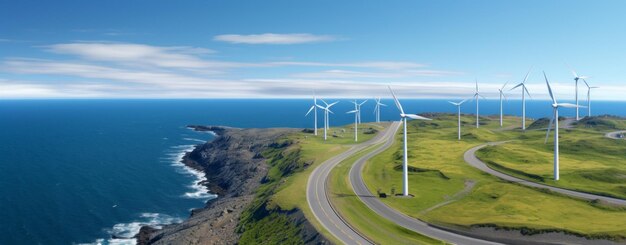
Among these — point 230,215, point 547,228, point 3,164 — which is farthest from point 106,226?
point 3,164

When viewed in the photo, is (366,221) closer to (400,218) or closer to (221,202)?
(400,218)

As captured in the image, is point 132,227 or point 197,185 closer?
point 132,227

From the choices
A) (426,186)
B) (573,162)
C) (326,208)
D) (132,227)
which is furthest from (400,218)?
(573,162)

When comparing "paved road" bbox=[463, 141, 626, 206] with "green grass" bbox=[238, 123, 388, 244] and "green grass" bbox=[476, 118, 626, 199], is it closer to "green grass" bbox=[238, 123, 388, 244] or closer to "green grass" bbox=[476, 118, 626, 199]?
"green grass" bbox=[476, 118, 626, 199]

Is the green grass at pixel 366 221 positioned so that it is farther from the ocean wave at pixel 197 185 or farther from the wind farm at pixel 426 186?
the ocean wave at pixel 197 185

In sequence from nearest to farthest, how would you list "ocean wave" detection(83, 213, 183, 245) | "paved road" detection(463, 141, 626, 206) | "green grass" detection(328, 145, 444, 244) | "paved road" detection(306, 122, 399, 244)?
"green grass" detection(328, 145, 444, 244) < "paved road" detection(306, 122, 399, 244) < "paved road" detection(463, 141, 626, 206) < "ocean wave" detection(83, 213, 183, 245)

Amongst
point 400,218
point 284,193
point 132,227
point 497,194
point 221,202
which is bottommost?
point 132,227

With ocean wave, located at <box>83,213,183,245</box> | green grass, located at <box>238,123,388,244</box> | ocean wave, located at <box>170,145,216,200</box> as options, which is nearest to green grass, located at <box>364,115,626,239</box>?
green grass, located at <box>238,123,388,244</box>
